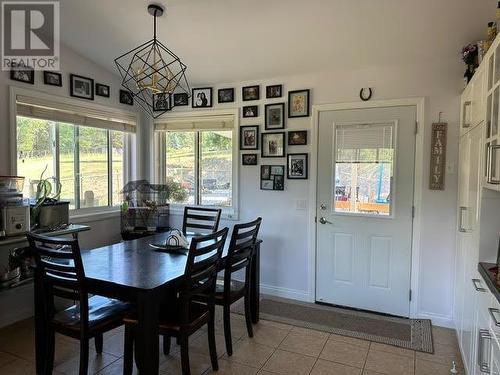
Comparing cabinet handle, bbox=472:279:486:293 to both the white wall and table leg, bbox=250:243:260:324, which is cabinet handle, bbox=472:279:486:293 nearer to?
the white wall

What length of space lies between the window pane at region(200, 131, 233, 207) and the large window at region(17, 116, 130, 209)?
103cm

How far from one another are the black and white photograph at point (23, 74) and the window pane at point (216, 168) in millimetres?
1811

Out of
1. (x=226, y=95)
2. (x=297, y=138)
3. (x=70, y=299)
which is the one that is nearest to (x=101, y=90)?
(x=226, y=95)

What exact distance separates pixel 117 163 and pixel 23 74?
1.45 meters

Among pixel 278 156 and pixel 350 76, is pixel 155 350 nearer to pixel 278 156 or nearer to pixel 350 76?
pixel 278 156

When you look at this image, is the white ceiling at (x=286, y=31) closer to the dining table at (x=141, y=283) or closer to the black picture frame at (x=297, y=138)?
the black picture frame at (x=297, y=138)

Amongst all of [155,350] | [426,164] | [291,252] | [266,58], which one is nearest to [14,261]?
[155,350]

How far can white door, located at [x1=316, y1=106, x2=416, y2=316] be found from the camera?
10.5 ft

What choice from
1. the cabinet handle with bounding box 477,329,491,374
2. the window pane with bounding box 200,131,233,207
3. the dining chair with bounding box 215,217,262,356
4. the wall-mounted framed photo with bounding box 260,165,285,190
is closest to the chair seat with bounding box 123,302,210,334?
the dining chair with bounding box 215,217,262,356

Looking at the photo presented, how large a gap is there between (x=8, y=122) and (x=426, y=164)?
12.0 ft

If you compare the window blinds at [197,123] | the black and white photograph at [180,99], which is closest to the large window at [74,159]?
the window blinds at [197,123]

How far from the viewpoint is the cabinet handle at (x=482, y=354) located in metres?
1.70

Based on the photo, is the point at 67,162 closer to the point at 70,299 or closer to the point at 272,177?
the point at 70,299

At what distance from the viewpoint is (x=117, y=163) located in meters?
4.29
